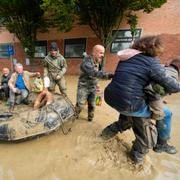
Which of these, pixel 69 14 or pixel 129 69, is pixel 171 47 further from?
pixel 129 69

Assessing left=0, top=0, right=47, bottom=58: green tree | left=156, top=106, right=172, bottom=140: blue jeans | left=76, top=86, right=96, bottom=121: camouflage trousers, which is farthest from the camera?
left=0, top=0, right=47, bottom=58: green tree

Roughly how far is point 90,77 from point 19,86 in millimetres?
1903

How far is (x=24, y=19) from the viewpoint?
11.6m

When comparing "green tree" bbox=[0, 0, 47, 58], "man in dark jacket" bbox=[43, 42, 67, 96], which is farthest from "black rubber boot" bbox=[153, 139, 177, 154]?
"green tree" bbox=[0, 0, 47, 58]

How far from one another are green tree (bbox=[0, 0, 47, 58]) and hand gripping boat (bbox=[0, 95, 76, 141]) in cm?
866

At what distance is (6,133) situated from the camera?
3379mm

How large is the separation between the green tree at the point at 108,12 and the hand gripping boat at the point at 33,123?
6.76m

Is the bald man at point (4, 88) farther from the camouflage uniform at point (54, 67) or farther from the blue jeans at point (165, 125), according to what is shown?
the blue jeans at point (165, 125)

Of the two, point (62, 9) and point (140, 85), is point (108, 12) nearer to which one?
point (62, 9)

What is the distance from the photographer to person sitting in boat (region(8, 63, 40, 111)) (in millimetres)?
4688

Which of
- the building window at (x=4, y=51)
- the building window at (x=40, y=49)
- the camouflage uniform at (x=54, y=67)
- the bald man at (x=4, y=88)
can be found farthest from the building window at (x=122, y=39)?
the building window at (x=4, y=51)

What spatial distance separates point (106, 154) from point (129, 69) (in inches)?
60.2

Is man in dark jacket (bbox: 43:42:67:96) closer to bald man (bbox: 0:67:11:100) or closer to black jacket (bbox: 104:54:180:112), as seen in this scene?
bald man (bbox: 0:67:11:100)

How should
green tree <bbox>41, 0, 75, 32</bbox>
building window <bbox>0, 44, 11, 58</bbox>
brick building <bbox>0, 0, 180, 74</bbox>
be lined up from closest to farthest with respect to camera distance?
green tree <bbox>41, 0, 75, 32</bbox>
brick building <bbox>0, 0, 180, 74</bbox>
building window <bbox>0, 44, 11, 58</bbox>
